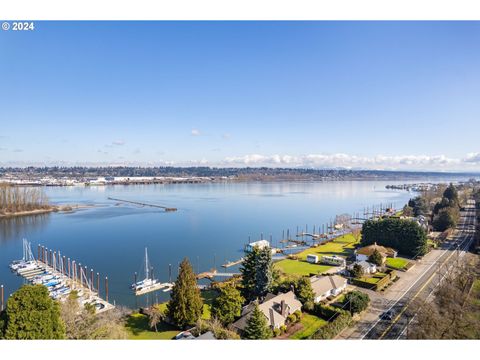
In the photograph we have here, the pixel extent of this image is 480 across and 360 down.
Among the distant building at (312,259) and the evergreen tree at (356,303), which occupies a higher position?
the evergreen tree at (356,303)

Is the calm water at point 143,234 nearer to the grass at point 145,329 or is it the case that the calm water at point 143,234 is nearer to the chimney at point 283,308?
the grass at point 145,329

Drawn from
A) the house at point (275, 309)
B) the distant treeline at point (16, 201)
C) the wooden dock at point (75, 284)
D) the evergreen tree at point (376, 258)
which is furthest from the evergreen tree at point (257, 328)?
the distant treeline at point (16, 201)

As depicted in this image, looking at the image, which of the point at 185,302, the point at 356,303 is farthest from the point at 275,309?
the point at 185,302

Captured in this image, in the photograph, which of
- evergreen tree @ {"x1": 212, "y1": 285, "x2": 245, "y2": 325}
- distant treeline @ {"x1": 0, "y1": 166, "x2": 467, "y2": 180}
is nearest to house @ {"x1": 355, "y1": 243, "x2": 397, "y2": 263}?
evergreen tree @ {"x1": 212, "y1": 285, "x2": 245, "y2": 325}

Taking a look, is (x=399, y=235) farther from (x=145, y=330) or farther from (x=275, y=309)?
(x=145, y=330)

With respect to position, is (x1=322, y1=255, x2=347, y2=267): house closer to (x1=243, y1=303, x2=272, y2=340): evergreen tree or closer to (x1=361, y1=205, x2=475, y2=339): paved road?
(x1=361, y1=205, x2=475, y2=339): paved road
